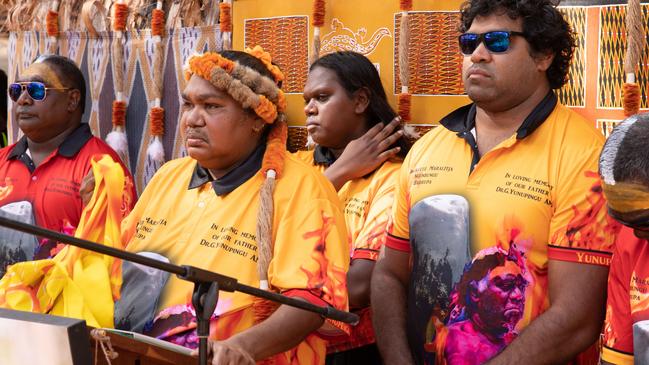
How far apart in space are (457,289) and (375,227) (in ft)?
2.34

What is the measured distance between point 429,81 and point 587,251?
1621 millimetres

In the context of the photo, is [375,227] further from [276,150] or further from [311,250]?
[311,250]

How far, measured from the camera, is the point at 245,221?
3.53 m

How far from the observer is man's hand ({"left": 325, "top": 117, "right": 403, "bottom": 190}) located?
448 centimetres

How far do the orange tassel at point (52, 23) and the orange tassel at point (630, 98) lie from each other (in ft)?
11.2

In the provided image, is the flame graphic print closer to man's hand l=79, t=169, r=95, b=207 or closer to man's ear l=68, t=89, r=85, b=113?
man's hand l=79, t=169, r=95, b=207

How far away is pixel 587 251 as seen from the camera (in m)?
3.38

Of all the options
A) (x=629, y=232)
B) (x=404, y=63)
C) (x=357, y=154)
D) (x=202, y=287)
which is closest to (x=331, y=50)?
(x=404, y=63)

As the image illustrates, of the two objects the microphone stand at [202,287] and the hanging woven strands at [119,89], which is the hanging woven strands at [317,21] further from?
the microphone stand at [202,287]

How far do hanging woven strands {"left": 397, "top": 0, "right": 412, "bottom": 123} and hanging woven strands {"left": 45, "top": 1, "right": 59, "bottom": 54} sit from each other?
7.50 ft

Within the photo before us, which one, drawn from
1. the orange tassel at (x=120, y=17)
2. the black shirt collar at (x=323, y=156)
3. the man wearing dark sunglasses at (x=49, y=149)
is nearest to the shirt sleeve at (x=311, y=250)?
the black shirt collar at (x=323, y=156)

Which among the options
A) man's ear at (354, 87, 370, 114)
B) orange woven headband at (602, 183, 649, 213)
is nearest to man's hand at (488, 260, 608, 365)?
orange woven headband at (602, 183, 649, 213)

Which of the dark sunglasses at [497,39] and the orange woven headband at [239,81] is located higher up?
the dark sunglasses at [497,39]

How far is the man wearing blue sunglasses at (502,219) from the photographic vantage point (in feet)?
11.2
